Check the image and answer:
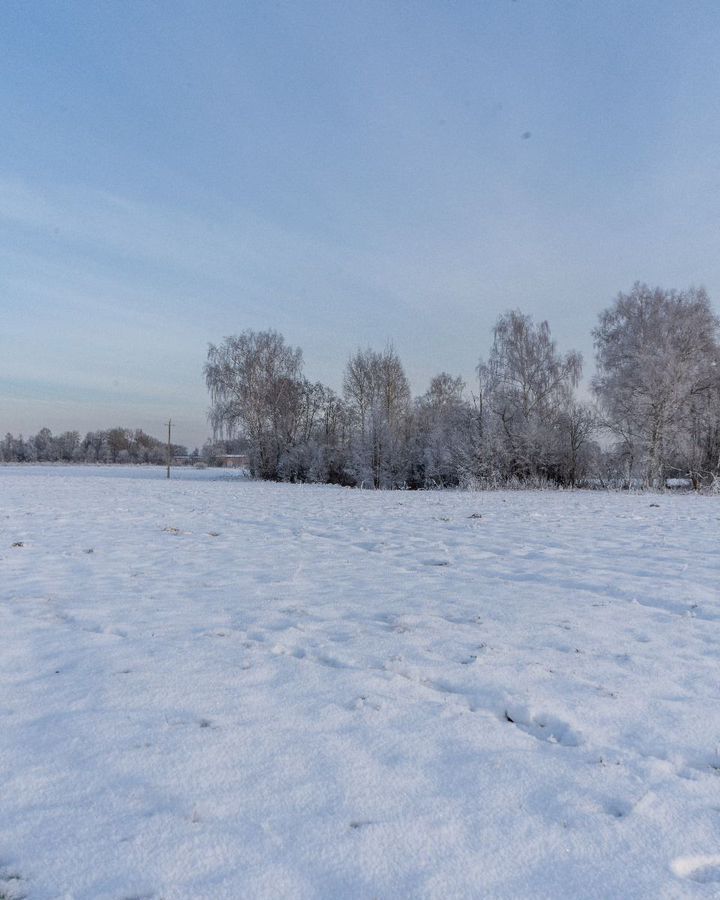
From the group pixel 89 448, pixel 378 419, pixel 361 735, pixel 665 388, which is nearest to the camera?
pixel 361 735

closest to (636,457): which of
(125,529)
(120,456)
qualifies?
(125,529)

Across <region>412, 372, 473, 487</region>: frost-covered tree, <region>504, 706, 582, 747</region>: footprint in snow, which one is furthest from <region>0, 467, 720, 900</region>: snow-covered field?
<region>412, 372, 473, 487</region>: frost-covered tree

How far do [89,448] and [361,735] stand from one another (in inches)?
4405

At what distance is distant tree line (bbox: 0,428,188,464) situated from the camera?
98.2 meters

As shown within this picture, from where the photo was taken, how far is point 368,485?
31188 mm

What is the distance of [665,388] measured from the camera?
22484 millimetres

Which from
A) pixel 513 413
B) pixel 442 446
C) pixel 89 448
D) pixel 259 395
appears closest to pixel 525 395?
pixel 513 413

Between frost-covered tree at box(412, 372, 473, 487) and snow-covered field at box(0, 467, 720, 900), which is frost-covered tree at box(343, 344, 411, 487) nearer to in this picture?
frost-covered tree at box(412, 372, 473, 487)

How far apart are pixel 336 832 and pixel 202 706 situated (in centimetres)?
111

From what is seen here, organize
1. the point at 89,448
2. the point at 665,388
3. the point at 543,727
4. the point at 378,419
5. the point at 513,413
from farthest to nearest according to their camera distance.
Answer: the point at 89,448
the point at 378,419
the point at 513,413
the point at 665,388
the point at 543,727

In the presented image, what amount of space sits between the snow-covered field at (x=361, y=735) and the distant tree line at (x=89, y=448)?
97194mm

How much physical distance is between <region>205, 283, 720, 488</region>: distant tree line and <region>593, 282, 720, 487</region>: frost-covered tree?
5cm

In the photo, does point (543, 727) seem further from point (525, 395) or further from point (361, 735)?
point (525, 395)

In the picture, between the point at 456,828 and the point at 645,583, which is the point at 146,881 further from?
the point at 645,583
